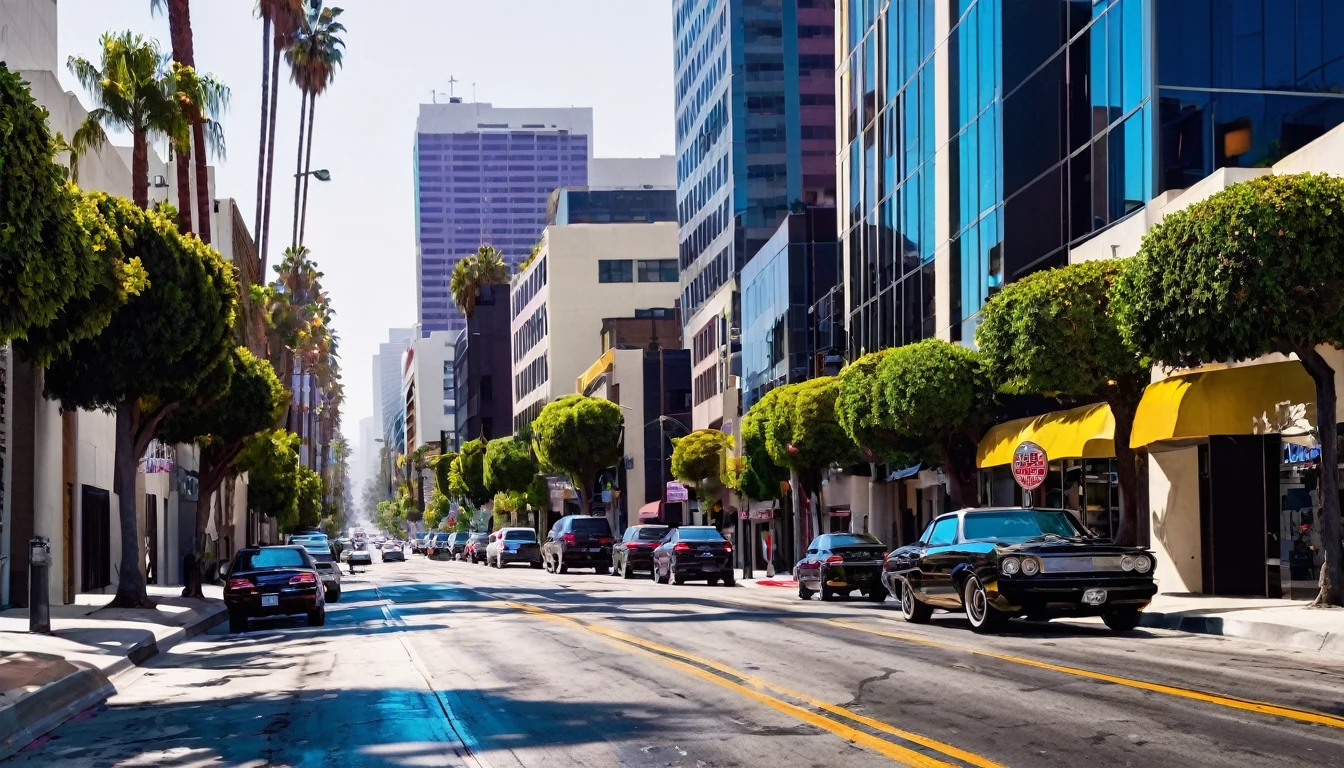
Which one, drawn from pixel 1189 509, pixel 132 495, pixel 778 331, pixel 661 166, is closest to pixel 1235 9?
pixel 1189 509

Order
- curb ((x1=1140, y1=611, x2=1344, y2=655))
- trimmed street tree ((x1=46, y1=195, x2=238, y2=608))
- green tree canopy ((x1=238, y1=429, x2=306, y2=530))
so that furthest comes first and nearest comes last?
1. green tree canopy ((x1=238, y1=429, x2=306, y2=530))
2. trimmed street tree ((x1=46, y1=195, x2=238, y2=608))
3. curb ((x1=1140, y1=611, x2=1344, y2=655))

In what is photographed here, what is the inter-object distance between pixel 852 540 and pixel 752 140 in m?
53.8

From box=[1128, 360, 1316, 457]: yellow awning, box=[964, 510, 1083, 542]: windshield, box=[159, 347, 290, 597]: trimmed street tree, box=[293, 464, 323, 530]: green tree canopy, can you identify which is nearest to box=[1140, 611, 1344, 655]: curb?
box=[964, 510, 1083, 542]: windshield

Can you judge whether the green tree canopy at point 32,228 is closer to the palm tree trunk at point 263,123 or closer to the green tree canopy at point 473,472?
the palm tree trunk at point 263,123

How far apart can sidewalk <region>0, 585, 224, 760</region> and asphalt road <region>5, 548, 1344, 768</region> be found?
0.38 metres

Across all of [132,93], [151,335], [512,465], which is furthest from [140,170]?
[512,465]

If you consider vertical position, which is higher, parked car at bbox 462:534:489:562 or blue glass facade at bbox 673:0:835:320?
blue glass facade at bbox 673:0:835:320

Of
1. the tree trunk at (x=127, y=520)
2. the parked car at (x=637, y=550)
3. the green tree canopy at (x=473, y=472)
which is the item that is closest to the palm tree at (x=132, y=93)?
the tree trunk at (x=127, y=520)

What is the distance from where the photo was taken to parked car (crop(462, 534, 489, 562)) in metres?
83.9

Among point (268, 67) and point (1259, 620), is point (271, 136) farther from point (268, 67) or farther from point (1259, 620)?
point (1259, 620)

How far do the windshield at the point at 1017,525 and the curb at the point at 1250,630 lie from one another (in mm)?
2330

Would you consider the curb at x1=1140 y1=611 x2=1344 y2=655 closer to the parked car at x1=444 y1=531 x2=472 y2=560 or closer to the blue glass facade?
the blue glass facade

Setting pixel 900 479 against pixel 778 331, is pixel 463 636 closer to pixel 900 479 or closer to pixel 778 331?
pixel 900 479

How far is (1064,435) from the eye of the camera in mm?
32062
